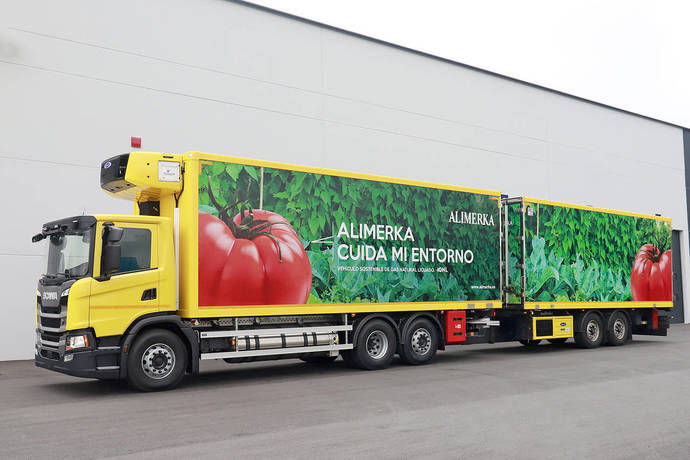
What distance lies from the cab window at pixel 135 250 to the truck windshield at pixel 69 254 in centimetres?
50

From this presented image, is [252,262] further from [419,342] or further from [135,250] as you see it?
[419,342]

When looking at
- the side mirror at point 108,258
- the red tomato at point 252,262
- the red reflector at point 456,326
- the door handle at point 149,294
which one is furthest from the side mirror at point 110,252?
the red reflector at point 456,326

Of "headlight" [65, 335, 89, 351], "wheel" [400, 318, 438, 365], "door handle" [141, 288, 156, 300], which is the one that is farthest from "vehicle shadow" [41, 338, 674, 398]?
"door handle" [141, 288, 156, 300]

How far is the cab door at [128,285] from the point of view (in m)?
9.38

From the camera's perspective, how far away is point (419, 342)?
514 inches

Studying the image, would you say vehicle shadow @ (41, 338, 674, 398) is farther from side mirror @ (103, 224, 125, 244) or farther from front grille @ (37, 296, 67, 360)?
side mirror @ (103, 224, 125, 244)

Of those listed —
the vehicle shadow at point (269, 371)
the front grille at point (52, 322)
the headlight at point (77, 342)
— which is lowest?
the vehicle shadow at point (269, 371)

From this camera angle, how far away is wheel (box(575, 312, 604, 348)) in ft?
53.6

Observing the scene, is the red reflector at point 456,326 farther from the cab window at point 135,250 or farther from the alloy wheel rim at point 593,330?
the cab window at point 135,250

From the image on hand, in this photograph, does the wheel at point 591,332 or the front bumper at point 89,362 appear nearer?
the front bumper at point 89,362

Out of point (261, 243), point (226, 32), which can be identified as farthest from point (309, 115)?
point (261, 243)

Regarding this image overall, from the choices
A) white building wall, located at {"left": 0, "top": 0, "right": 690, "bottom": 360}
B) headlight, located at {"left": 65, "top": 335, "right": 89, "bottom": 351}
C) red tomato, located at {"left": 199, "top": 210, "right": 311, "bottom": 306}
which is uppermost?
white building wall, located at {"left": 0, "top": 0, "right": 690, "bottom": 360}

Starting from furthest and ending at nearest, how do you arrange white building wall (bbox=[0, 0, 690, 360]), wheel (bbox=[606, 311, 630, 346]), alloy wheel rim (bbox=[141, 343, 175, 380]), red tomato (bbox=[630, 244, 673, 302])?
red tomato (bbox=[630, 244, 673, 302]) < wheel (bbox=[606, 311, 630, 346]) < white building wall (bbox=[0, 0, 690, 360]) < alloy wheel rim (bbox=[141, 343, 175, 380])

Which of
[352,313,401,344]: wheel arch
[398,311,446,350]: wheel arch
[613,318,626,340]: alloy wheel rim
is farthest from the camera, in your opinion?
[613,318,626,340]: alloy wheel rim
